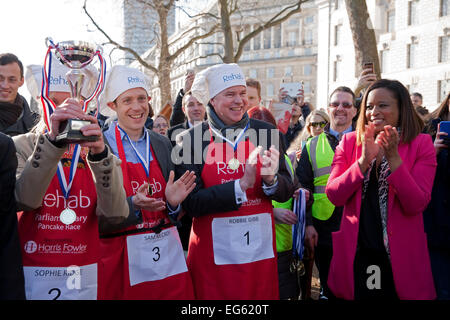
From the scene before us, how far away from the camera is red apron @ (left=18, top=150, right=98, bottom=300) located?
8.82 feet

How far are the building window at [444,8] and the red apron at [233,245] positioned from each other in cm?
3662

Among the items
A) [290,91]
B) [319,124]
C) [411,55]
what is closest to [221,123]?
[319,124]

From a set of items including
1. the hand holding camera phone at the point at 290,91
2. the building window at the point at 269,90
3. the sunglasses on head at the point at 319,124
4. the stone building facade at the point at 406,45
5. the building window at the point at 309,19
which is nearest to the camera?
the sunglasses on head at the point at 319,124

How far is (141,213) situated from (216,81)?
122cm

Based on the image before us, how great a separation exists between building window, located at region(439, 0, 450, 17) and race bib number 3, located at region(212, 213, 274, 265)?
121 ft

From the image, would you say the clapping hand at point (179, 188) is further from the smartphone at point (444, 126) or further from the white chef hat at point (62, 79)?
the smartphone at point (444, 126)

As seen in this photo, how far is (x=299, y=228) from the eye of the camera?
13.0 ft

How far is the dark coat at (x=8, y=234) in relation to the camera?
6.41 feet

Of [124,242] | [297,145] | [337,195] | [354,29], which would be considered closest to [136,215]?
[124,242]

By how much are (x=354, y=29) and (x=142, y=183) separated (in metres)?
6.27

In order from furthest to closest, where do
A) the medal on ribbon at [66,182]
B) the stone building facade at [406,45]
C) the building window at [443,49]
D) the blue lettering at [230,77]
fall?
1. the stone building facade at [406,45]
2. the building window at [443,49]
3. the blue lettering at [230,77]
4. the medal on ribbon at [66,182]

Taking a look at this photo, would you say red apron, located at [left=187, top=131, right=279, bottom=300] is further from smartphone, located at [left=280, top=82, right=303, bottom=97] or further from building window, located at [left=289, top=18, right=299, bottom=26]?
building window, located at [left=289, top=18, right=299, bottom=26]

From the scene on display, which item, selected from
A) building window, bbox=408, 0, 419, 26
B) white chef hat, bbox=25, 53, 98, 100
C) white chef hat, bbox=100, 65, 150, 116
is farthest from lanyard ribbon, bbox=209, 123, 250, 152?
building window, bbox=408, 0, 419, 26

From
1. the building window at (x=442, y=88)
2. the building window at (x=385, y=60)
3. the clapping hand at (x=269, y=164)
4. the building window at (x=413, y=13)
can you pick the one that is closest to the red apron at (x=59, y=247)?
the clapping hand at (x=269, y=164)
